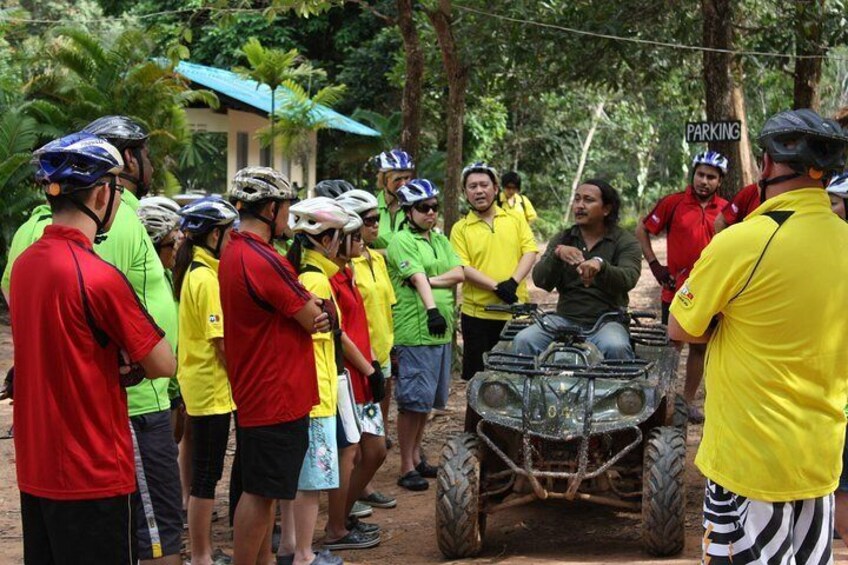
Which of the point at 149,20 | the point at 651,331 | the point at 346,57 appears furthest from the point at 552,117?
the point at 651,331

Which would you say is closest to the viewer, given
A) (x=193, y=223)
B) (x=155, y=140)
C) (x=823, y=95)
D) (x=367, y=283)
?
(x=193, y=223)

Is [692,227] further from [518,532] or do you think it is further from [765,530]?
[765,530]

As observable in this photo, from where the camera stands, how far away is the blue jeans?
7047 millimetres

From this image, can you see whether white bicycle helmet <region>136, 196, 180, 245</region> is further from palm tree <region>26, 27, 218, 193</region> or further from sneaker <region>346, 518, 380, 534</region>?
palm tree <region>26, 27, 218, 193</region>

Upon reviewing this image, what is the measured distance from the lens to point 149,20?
2786 centimetres

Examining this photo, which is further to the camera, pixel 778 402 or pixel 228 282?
pixel 228 282

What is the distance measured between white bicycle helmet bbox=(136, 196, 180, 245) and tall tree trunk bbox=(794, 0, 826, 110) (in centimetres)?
719

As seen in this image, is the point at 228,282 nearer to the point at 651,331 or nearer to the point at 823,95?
the point at 651,331

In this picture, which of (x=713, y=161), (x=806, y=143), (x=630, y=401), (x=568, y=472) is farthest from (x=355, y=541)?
(x=713, y=161)

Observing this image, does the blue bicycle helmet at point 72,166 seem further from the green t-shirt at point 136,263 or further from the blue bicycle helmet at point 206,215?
the blue bicycle helmet at point 206,215

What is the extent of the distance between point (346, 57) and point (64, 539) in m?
26.1

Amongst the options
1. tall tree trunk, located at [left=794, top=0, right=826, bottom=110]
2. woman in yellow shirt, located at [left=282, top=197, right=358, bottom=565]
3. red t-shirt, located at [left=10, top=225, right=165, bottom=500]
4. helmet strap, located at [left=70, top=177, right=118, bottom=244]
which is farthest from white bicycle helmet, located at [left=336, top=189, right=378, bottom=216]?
tall tree trunk, located at [left=794, top=0, right=826, bottom=110]

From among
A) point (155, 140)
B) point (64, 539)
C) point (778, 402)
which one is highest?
point (155, 140)

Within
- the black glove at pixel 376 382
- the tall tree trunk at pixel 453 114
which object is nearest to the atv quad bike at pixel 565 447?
the black glove at pixel 376 382
